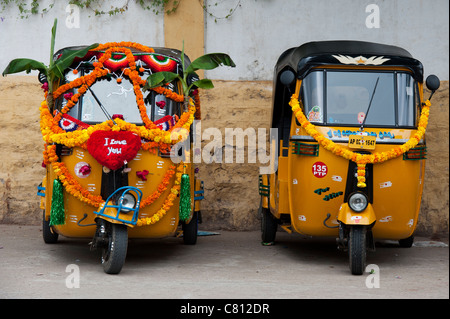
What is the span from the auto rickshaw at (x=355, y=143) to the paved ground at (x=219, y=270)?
20.1 inches

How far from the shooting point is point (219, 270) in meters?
7.57

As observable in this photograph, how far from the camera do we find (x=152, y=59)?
25.4ft

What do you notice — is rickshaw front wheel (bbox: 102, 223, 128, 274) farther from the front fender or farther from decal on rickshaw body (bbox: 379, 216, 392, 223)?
decal on rickshaw body (bbox: 379, 216, 392, 223)

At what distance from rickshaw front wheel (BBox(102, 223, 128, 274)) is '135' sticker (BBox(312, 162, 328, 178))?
7.07 feet

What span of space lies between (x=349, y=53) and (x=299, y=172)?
147 cm

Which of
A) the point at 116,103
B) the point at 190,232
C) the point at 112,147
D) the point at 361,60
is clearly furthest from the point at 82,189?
the point at 361,60

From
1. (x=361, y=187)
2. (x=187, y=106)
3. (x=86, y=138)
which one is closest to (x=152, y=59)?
(x=187, y=106)

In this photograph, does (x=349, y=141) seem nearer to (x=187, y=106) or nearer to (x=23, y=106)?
(x=187, y=106)

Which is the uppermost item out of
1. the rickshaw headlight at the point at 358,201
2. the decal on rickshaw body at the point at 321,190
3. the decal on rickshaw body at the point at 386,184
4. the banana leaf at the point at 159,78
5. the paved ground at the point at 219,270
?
the banana leaf at the point at 159,78

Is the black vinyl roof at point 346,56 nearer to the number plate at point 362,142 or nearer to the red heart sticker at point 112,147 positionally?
the number plate at point 362,142

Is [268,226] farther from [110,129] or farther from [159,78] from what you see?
[110,129]

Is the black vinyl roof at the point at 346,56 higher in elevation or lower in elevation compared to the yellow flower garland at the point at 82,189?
higher

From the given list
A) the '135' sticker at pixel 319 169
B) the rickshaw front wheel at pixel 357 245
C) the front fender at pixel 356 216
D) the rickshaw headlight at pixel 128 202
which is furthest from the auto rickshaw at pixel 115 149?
the rickshaw front wheel at pixel 357 245

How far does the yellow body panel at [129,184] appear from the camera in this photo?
23.4 feet
